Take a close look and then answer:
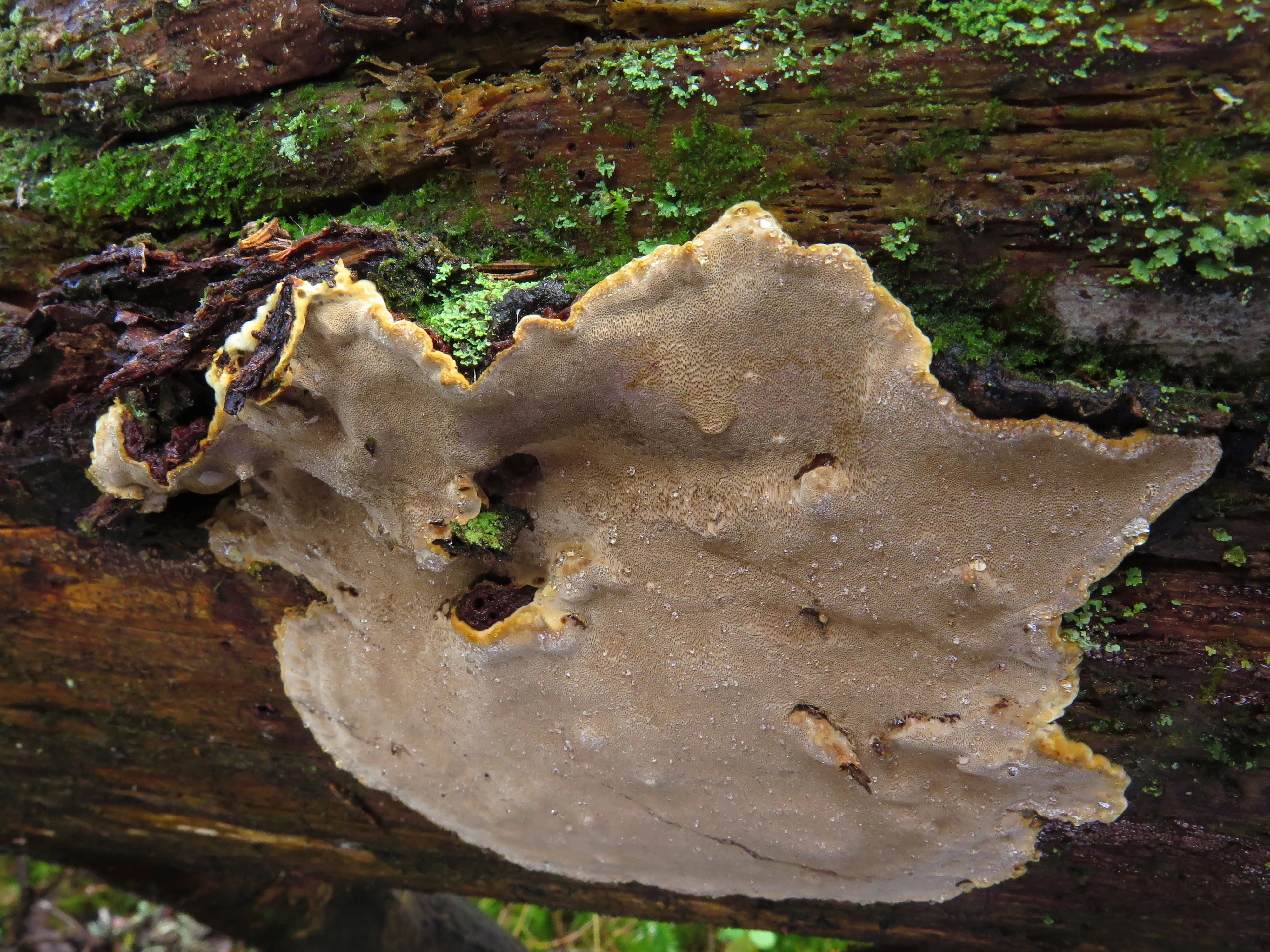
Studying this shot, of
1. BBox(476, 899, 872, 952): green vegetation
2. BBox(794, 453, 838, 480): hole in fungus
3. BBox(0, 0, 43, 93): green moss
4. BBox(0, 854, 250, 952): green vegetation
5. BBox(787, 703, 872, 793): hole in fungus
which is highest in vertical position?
BBox(0, 0, 43, 93): green moss

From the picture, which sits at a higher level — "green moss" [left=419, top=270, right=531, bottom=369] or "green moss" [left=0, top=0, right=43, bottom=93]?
"green moss" [left=0, top=0, right=43, bottom=93]

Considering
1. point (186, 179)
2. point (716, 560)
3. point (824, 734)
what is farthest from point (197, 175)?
point (824, 734)

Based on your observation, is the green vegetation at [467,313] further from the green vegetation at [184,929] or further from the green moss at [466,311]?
the green vegetation at [184,929]

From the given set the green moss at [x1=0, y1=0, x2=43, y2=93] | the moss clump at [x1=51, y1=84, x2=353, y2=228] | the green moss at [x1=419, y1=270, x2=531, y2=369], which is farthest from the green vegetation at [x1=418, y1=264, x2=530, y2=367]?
the green moss at [x1=0, y1=0, x2=43, y2=93]

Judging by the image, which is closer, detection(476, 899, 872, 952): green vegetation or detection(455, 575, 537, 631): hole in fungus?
detection(455, 575, 537, 631): hole in fungus

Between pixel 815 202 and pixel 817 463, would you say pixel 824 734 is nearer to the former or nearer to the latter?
pixel 817 463

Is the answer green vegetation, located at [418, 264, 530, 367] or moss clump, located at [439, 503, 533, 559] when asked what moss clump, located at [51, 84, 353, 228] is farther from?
moss clump, located at [439, 503, 533, 559]
